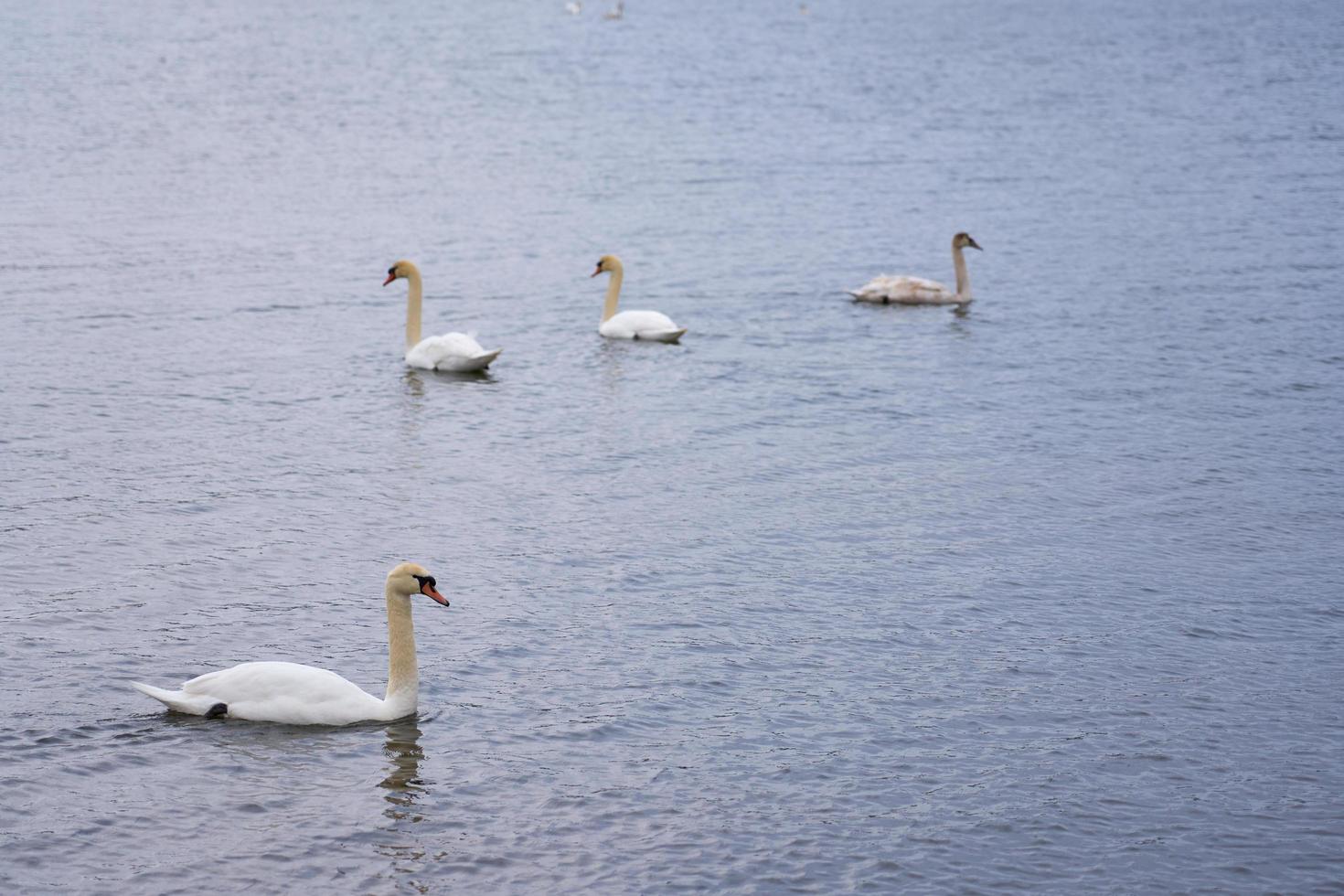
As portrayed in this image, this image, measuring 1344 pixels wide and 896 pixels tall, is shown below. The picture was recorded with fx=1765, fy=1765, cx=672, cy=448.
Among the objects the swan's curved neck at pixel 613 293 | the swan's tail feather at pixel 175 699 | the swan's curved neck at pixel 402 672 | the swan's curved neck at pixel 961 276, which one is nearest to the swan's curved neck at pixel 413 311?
the swan's curved neck at pixel 613 293

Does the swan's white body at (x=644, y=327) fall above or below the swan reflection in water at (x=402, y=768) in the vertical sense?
above

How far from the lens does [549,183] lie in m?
43.3

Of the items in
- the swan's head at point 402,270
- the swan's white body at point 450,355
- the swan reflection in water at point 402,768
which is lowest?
the swan reflection in water at point 402,768

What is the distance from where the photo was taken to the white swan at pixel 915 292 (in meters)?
30.4

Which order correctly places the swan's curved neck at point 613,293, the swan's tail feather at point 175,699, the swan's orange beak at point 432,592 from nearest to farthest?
the swan's tail feather at point 175,699
the swan's orange beak at point 432,592
the swan's curved neck at point 613,293

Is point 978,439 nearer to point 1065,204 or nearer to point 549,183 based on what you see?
point 1065,204

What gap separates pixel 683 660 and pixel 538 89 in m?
56.0

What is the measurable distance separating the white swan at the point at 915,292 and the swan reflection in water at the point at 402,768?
1862 centimetres

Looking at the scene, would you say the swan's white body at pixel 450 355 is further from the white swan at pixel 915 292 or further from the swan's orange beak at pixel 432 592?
the swan's orange beak at pixel 432 592

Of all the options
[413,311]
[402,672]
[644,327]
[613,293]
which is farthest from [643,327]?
[402,672]

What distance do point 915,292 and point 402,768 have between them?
64.2ft

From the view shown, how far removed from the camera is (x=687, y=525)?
18422 millimetres

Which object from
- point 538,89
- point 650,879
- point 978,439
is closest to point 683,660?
point 650,879

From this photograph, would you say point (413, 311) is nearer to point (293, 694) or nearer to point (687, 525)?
point (687, 525)
